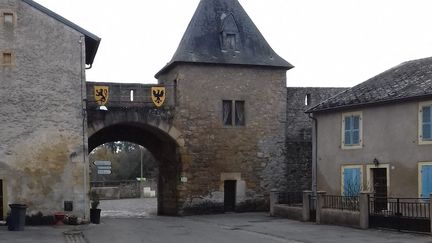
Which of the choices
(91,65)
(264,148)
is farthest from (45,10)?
(264,148)

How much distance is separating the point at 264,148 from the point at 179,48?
20.1 ft

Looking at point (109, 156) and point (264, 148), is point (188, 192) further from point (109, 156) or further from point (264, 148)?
point (109, 156)

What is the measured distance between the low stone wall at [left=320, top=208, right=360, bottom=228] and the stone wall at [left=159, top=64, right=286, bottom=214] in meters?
7.68

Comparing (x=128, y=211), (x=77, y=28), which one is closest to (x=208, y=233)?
(x=77, y=28)

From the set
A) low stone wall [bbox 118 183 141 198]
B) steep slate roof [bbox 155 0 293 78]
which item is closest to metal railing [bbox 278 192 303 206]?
steep slate roof [bbox 155 0 293 78]

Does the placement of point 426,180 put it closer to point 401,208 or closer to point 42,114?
point 401,208

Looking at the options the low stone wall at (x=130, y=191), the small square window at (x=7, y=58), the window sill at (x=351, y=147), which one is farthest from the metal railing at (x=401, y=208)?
the low stone wall at (x=130, y=191)

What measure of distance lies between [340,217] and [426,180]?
9.89 ft

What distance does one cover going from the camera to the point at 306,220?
2195cm

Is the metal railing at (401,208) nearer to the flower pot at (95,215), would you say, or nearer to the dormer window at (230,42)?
the flower pot at (95,215)

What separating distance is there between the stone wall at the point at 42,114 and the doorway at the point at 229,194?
783 centimetres

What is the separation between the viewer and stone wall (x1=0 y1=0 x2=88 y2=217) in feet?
71.1

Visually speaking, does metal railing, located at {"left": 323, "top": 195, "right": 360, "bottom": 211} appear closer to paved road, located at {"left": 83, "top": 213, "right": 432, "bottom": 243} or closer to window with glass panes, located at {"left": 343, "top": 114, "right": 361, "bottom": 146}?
paved road, located at {"left": 83, "top": 213, "right": 432, "bottom": 243}

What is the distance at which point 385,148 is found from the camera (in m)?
21.6
